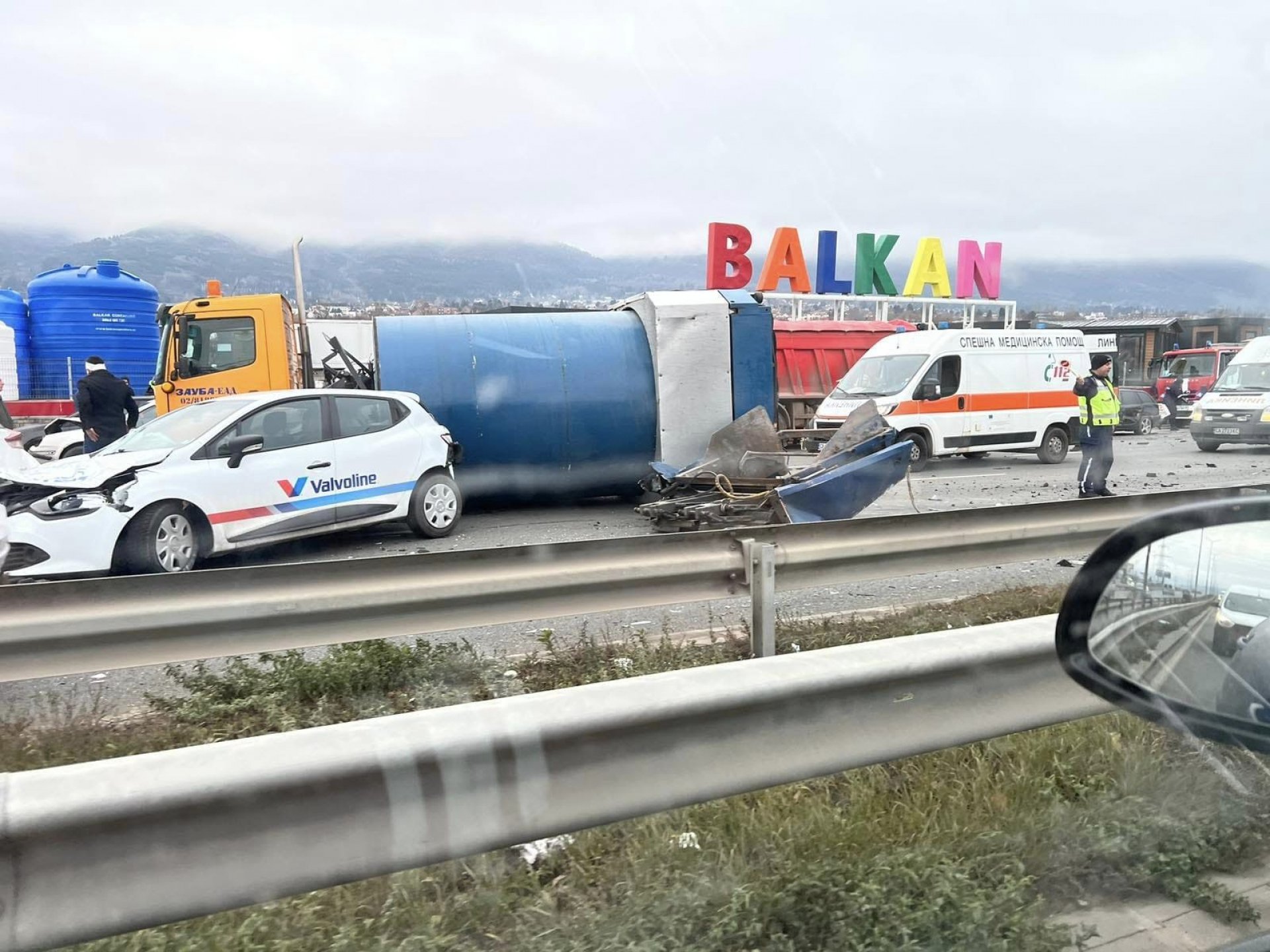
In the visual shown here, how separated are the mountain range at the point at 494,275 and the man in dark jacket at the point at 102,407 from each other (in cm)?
164

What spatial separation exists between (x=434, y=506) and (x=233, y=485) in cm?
226

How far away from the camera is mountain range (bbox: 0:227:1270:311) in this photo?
15.7 meters

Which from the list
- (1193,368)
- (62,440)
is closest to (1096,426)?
(62,440)

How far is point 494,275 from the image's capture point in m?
23.6

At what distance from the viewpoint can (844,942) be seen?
2.40 metres

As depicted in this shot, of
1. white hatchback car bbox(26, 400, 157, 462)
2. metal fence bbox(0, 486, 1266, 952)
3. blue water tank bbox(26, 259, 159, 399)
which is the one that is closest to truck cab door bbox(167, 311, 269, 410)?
white hatchback car bbox(26, 400, 157, 462)

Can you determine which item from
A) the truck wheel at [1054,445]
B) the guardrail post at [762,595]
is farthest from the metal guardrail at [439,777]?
the truck wheel at [1054,445]

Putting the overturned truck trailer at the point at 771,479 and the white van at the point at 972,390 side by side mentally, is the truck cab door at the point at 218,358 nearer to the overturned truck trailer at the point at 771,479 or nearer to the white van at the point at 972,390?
the overturned truck trailer at the point at 771,479

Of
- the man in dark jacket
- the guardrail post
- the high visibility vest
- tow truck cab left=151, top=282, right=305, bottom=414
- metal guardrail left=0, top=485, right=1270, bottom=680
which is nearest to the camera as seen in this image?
metal guardrail left=0, top=485, right=1270, bottom=680

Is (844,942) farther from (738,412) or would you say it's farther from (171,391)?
(171,391)

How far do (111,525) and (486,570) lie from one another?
4234 millimetres

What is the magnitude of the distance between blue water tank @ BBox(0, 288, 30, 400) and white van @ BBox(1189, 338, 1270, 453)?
2415cm

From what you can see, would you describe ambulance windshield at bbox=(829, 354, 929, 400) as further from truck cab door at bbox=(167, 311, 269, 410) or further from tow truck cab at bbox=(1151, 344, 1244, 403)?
tow truck cab at bbox=(1151, 344, 1244, 403)

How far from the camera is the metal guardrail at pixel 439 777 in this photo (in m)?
1.63
